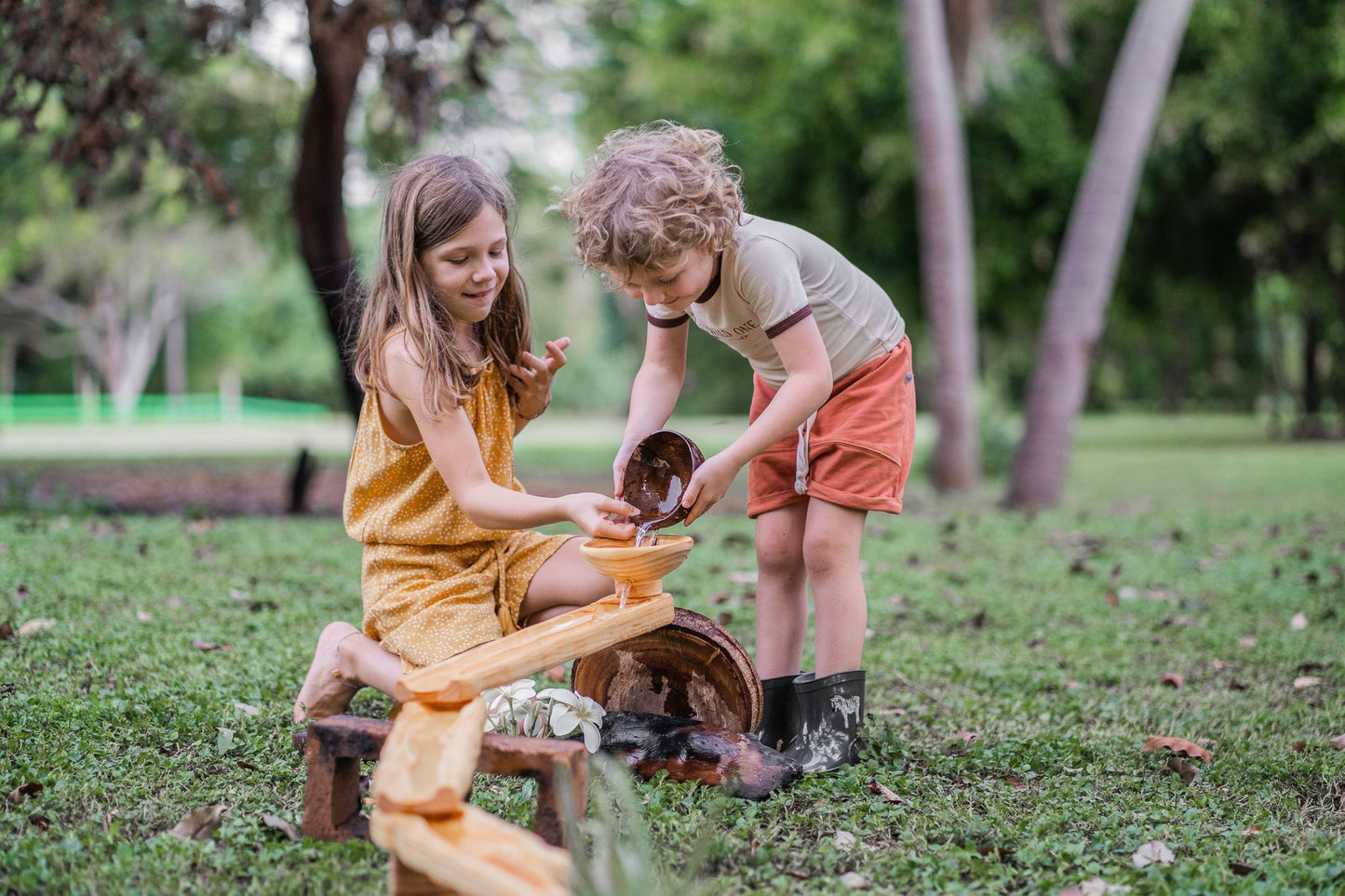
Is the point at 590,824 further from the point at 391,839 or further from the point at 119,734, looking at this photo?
the point at 119,734

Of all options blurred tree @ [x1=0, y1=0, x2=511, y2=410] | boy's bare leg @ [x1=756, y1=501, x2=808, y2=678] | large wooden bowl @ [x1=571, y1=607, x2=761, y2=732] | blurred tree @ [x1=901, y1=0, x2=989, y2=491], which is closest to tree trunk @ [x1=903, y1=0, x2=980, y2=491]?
blurred tree @ [x1=901, y1=0, x2=989, y2=491]

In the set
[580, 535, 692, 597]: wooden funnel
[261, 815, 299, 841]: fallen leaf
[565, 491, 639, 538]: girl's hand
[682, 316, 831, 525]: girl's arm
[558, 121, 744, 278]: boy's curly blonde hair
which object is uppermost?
[558, 121, 744, 278]: boy's curly blonde hair

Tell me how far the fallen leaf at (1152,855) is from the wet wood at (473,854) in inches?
48.8

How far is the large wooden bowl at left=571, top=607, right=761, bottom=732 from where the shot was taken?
9.36ft

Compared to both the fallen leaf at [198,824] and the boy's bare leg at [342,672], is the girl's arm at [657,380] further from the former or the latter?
the fallen leaf at [198,824]

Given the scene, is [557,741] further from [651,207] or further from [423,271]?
[423,271]

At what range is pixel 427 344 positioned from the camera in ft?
9.25

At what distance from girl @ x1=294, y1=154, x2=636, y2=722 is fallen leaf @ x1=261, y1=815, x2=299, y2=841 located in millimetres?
536

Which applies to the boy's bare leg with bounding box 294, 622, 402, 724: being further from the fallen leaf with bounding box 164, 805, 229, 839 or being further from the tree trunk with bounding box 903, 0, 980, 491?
the tree trunk with bounding box 903, 0, 980, 491

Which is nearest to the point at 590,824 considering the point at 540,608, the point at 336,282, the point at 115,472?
the point at 540,608

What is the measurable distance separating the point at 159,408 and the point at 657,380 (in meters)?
39.4

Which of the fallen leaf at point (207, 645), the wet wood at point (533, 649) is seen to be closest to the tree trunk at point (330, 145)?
the fallen leaf at point (207, 645)

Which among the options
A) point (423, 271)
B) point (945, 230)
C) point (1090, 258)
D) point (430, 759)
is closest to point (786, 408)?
point (423, 271)

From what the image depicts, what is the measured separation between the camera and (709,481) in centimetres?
272
